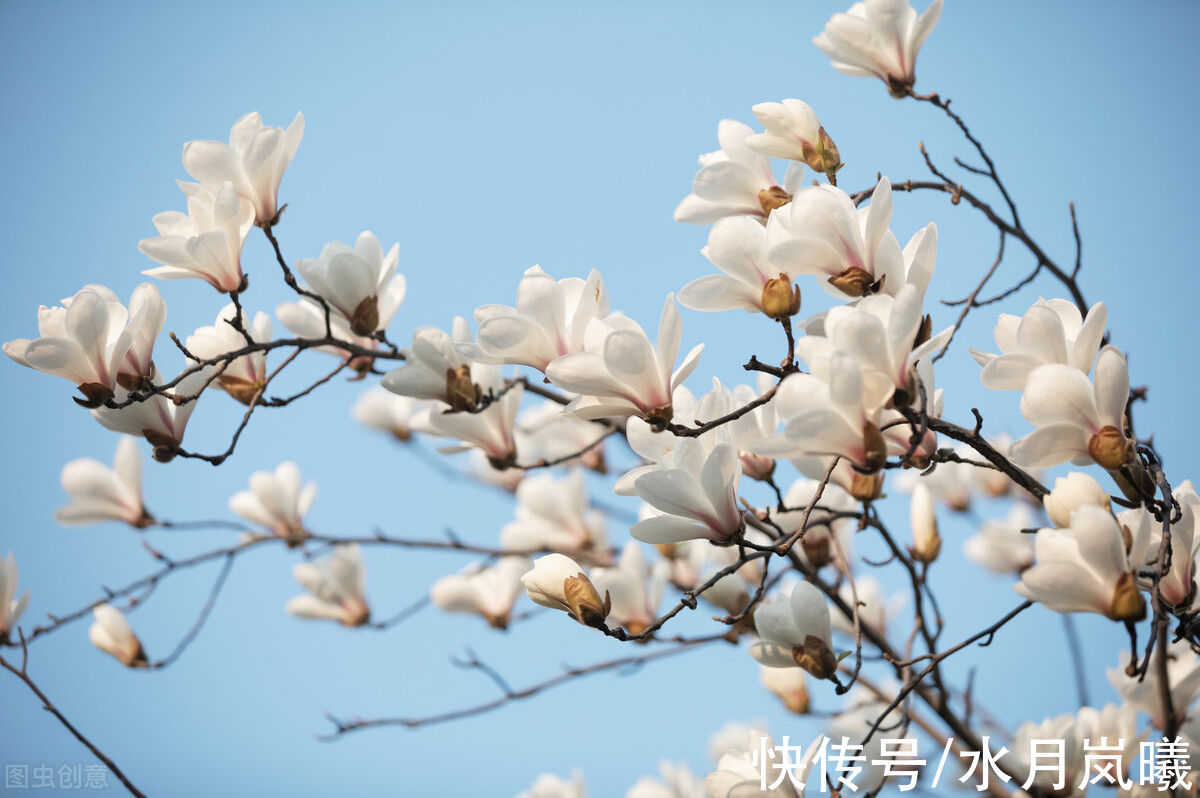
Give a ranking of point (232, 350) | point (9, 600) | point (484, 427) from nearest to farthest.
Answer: point (232, 350) → point (484, 427) → point (9, 600)

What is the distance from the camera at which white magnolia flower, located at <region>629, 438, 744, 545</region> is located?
73 centimetres

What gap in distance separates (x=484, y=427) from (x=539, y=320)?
0.38 metres

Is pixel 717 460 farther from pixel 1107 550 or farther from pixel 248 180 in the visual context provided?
pixel 248 180

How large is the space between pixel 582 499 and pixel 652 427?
2.73 ft

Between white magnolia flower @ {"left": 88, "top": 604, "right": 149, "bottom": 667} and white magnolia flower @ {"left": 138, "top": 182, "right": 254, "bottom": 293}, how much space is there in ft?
2.51

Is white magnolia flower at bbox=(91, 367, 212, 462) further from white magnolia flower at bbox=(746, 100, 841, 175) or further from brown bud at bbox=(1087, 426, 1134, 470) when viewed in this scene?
brown bud at bbox=(1087, 426, 1134, 470)

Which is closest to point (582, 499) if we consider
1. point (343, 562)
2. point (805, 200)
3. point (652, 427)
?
point (343, 562)

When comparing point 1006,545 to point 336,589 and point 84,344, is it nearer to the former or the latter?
point 336,589

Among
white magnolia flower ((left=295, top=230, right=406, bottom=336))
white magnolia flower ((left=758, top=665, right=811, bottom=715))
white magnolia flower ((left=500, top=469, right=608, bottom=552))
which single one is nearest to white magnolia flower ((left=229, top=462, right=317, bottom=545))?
white magnolia flower ((left=500, top=469, right=608, bottom=552))

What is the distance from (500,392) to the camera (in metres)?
1.06

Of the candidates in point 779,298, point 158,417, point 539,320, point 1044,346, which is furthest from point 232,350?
point 1044,346

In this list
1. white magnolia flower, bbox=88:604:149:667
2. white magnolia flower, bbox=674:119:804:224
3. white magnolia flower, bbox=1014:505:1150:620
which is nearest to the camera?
white magnolia flower, bbox=1014:505:1150:620

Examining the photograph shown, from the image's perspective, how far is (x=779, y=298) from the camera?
0.78m

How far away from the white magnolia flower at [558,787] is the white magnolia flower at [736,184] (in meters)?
1.01
